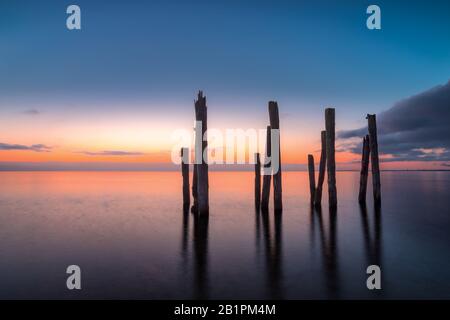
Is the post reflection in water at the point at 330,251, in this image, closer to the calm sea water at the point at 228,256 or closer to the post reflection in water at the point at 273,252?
the calm sea water at the point at 228,256

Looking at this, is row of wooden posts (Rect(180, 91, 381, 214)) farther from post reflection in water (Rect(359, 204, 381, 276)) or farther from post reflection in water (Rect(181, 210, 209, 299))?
post reflection in water (Rect(359, 204, 381, 276))

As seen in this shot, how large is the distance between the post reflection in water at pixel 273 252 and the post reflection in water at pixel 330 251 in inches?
37.1

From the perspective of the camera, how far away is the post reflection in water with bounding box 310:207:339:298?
19.4 feet

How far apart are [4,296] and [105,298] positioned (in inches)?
71.1

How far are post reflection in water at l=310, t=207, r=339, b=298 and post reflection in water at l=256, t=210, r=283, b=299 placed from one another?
942mm

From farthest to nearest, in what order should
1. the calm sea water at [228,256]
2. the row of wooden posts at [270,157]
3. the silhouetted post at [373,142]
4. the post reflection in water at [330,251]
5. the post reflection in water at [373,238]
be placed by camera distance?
the silhouetted post at [373,142] → the row of wooden posts at [270,157] → the post reflection in water at [373,238] → the post reflection in water at [330,251] → the calm sea water at [228,256]

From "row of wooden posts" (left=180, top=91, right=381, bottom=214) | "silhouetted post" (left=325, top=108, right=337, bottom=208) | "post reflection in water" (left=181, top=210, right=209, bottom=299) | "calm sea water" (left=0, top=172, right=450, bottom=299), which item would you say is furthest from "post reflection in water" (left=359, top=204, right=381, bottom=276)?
"post reflection in water" (left=181, top=210, right=209, bottom=299)

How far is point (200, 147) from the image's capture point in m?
11.1

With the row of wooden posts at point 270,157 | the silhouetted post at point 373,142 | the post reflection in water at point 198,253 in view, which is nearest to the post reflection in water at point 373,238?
the row of wooden posts at point 270,157

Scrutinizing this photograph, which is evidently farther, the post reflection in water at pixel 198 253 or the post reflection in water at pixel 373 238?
the post reflection in water at pixel 373 238

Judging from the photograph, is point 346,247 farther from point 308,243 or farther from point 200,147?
point 200,147

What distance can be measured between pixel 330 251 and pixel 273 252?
5.14 feet

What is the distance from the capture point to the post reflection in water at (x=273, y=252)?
5852 millimetres
